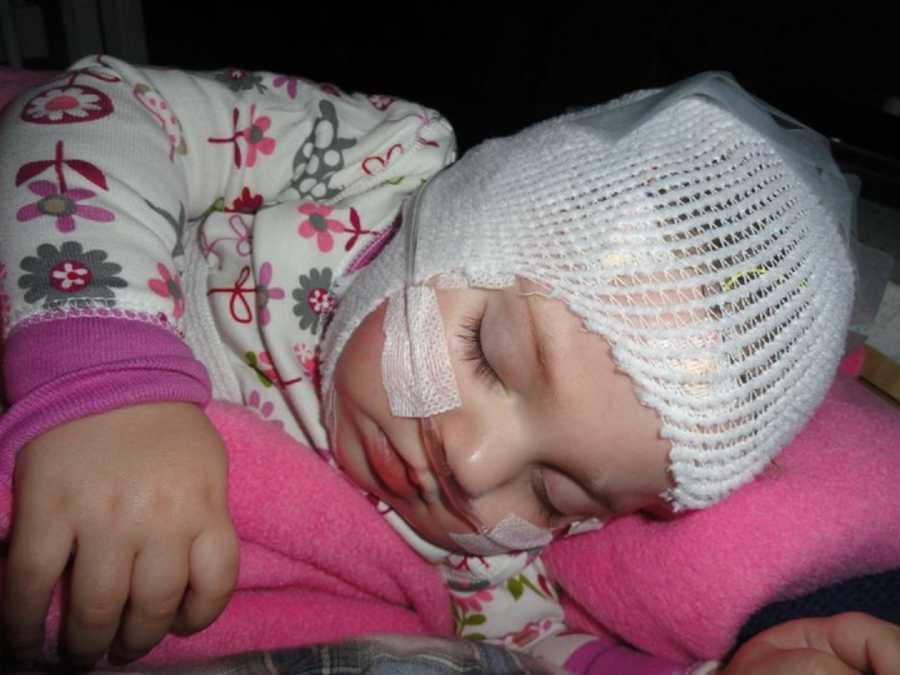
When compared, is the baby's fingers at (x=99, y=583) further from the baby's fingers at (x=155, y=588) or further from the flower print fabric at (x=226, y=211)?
the flower print fabric at (x=226, y=211)

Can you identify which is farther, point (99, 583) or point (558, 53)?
point (558, 53)

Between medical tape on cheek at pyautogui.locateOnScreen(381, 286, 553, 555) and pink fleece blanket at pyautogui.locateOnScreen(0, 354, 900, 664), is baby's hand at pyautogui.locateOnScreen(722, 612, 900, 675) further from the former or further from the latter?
medical tape on cheek at pyautogui.locateOnScreen(381, 286, 553, 555)

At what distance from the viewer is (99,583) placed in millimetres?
659

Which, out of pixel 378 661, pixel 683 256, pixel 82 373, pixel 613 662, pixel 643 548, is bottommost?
pixel 613 662

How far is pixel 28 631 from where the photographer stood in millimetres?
679

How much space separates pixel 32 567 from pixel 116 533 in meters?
0.07

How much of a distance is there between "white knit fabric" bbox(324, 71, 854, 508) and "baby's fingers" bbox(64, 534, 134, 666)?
36 cm

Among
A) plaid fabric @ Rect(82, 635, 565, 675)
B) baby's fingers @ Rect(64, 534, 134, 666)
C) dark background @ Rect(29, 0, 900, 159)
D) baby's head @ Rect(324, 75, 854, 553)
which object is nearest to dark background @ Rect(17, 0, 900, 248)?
dark background @ Rect(29, 0, 900, 159)

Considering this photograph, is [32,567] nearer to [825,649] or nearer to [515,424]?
[515,424]

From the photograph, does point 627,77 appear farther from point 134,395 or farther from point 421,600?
point 134,395

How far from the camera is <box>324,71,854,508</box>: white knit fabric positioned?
29.5 inches

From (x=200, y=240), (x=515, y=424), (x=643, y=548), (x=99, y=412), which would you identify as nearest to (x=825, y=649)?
(x=643, y=548)

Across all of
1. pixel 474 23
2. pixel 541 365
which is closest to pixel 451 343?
pixel 541 365

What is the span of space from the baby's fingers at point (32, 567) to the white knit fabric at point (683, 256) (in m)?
0.38
